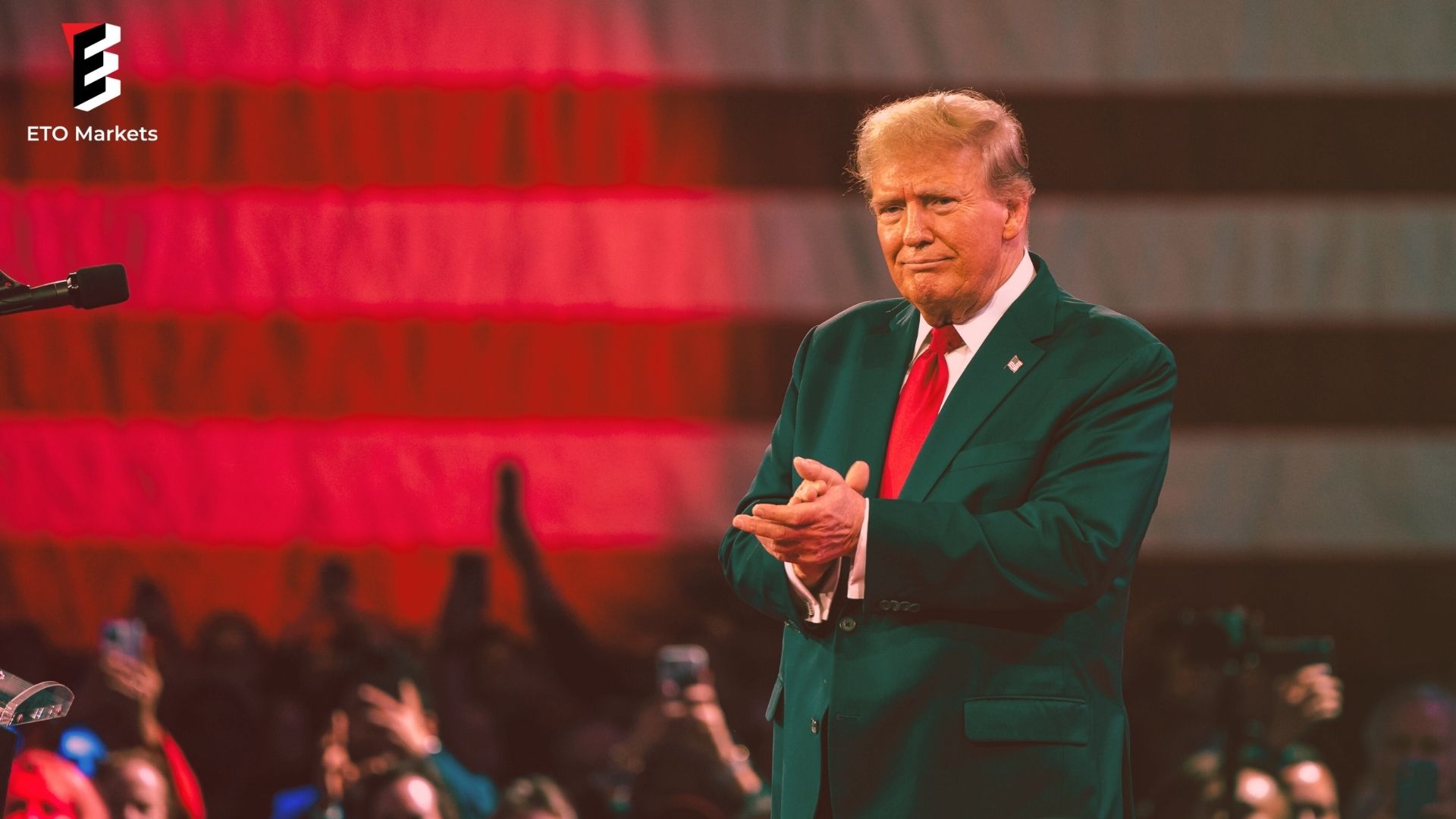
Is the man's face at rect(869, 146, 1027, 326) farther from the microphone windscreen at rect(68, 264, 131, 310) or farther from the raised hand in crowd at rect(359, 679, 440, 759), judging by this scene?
the raised hand in crowd at rect(359, 679, 440, 759)

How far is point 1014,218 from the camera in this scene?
1.15 metres

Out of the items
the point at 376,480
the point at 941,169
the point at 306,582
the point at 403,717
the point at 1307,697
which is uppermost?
the point at 941,169

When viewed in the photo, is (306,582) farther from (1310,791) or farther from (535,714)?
(1310,791)

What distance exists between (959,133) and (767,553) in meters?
0.37

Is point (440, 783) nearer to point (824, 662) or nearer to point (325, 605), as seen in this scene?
point (325, 605)

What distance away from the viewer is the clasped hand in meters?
0.98

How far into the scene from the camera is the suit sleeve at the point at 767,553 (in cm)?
111

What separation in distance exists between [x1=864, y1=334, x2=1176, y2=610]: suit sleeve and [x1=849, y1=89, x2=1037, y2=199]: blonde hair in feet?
0.61

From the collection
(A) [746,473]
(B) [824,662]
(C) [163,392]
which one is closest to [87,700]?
(C) [163,392]

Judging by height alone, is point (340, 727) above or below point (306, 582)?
below

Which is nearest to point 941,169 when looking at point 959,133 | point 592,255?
point 959,133

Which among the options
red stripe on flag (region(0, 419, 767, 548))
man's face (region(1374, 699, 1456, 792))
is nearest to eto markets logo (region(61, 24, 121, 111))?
red stripe on flag (region(0, 419, 767, 548))

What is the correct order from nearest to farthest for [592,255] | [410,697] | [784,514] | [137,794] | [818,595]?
[784,514], [818,595], [137,794], [410,697], [592,255]

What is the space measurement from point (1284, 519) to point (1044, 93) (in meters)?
0.93
